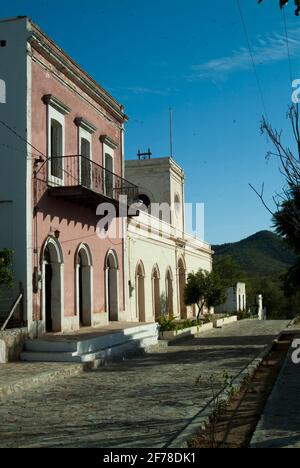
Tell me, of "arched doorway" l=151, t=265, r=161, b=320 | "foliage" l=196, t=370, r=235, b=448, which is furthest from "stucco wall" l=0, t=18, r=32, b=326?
"arched doorway" l=151, t=265, r=161, b=320

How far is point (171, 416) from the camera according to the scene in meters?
7.07

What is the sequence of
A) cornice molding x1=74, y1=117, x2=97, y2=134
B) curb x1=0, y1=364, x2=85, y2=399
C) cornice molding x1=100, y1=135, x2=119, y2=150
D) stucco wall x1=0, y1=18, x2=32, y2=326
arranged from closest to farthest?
curb x1=0, y1=364, x2=85, y2=399 < stucco wall x1=0, y1=18, x2=32, y2=326 < cornice molding x1=74, y1=117, x2=97, y2=134 < cornice molding x1=100, y1=135, x2=119, y2=150

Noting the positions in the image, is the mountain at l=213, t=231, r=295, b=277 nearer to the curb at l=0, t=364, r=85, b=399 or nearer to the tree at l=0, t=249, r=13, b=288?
the tree at l=0, t=249, r=13, b=288

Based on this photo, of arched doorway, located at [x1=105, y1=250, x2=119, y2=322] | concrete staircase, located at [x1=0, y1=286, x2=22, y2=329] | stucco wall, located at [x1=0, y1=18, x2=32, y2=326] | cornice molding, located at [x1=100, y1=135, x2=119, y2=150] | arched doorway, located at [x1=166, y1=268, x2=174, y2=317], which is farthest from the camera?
arched doorway, located at [x1=166, y1=268, x2=174, y2=317]

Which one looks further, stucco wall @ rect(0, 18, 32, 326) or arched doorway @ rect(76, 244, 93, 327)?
arched doorway @ rect(76, 244, 93, 327)

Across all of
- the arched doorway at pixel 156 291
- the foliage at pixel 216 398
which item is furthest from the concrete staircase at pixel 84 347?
the arched doorway at pixel 156 291

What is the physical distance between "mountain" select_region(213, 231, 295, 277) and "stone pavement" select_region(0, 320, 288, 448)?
75597 millimetres

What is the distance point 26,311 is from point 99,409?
5416mm

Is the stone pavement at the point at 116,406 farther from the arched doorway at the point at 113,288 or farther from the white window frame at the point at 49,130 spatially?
the arched doorway at the point at 113,288

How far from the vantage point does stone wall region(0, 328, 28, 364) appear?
1154cm

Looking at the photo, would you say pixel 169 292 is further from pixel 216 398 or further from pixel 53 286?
pixel 216 398

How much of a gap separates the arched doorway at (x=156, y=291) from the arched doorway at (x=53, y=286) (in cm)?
1003

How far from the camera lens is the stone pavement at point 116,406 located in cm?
605
